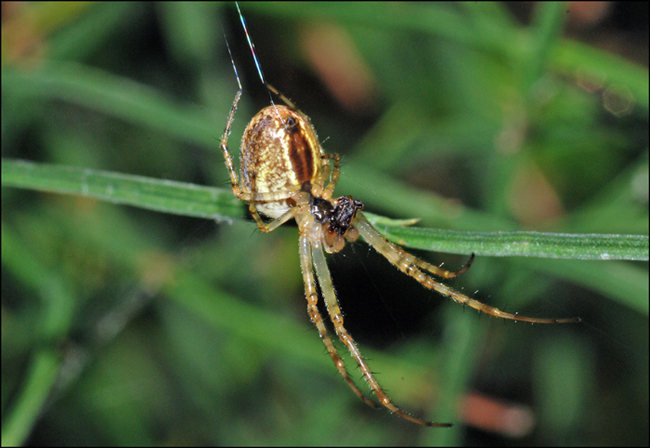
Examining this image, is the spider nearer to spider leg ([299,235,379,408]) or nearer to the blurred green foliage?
spider leg ([299,235,379,408])

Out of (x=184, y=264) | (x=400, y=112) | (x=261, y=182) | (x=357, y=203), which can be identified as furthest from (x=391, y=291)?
(x=400, y=112)

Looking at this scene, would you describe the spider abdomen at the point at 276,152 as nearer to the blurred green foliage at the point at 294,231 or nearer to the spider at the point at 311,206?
the spider at the point at 311,206

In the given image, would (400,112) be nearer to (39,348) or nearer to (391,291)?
(391,291)

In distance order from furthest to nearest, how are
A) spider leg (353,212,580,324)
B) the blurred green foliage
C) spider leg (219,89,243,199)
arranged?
the blurred green foliage → spider leg (353,212,580,324) → spider leg (219,89,243,199)

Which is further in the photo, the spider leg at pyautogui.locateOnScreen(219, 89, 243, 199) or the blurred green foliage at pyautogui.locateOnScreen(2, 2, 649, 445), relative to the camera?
the blurred green foliage at pyautogui.locateOnScreen(2, 2, 649, 445)

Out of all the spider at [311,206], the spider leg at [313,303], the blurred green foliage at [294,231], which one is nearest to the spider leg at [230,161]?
the spider at [311,206]

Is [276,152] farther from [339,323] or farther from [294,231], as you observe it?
[294,231]

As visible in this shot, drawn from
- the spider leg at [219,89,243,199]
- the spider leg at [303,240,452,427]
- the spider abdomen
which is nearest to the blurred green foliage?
the spider leg at [303,240,452,427]

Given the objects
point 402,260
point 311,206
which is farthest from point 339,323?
point 311,206
